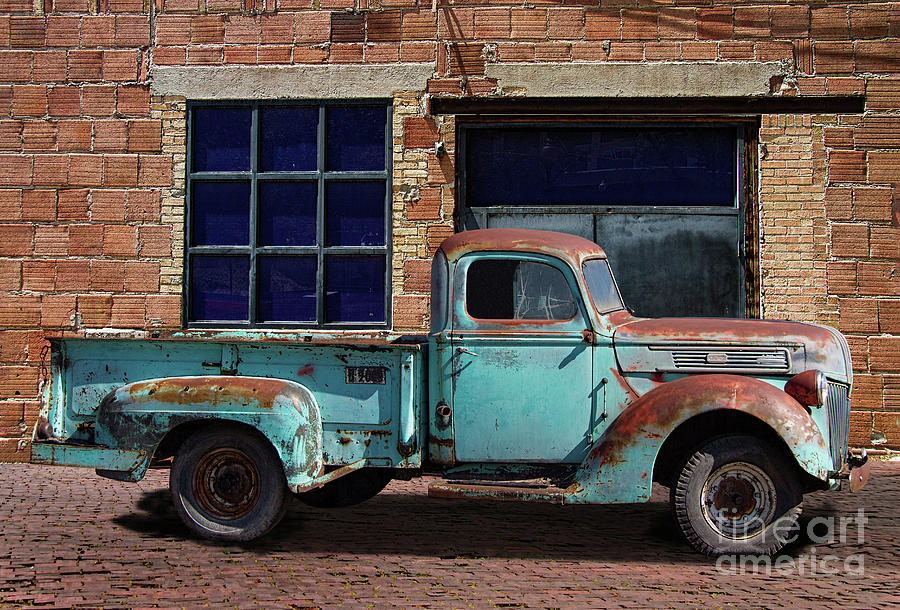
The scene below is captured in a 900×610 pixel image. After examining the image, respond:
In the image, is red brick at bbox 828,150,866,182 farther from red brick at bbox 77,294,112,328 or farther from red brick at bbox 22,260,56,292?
red brick at bbox 22,260,56,292

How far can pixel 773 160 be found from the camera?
29.7ft

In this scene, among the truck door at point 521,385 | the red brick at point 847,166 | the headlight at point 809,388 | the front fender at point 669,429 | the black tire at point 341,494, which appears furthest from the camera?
the red brick at point 847,166

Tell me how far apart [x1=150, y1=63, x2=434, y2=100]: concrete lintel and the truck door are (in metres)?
4.45

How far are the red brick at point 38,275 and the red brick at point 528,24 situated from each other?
214 inches

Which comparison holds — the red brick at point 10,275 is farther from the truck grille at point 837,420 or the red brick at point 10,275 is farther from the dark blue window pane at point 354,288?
the truck grille at point 837,420

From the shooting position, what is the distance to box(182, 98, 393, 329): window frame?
30.6ft

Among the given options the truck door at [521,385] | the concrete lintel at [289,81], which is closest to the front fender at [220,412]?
the truck door at [521,385]

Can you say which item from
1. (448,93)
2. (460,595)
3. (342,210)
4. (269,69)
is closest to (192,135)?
(269,69)

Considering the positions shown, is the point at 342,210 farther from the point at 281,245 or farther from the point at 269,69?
the point at 269,69

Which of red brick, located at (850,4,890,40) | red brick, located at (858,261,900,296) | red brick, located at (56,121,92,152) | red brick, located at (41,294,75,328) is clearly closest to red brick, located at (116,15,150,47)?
red brick, located at (56,121,92,152)

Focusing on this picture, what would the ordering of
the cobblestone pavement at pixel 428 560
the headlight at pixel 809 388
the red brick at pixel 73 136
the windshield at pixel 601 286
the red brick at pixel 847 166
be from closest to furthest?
the cobblestone pavement at pixel 428 560 → the headlight at pixel 809 388 → the windshield at pixel 601 286 → the red brick at pixel 847 166 → the red brick at pixel 73 136

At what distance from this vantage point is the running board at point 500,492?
5.16 meters

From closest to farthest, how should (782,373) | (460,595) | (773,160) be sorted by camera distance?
(460,595) → (782,373) → (773,160)

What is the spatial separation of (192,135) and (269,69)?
1.10 meters
